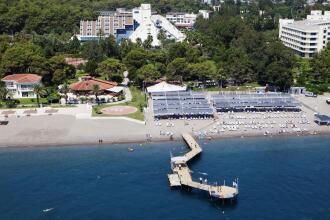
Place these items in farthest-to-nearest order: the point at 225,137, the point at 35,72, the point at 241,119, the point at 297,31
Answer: the point at 297,31, the point at 35,72, the point at 241,119, the point at 225,137

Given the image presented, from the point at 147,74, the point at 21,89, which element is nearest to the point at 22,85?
the point at 21,89

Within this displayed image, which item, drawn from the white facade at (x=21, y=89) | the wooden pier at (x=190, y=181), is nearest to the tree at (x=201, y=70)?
the white facade at (x=21, y=89)

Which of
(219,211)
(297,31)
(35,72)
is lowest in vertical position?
(219,211)

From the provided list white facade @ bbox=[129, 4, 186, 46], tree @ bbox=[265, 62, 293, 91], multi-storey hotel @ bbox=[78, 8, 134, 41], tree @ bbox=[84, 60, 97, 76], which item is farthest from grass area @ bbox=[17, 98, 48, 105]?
multi-storey hotel @ bbox=[78, 8, 134, 41]

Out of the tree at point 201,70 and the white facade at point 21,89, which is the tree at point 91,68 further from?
the tree at point 201,70

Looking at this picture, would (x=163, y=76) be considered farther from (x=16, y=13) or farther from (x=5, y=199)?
(x=16, y=13)

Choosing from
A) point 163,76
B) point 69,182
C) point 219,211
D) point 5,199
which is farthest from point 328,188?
point 163,76

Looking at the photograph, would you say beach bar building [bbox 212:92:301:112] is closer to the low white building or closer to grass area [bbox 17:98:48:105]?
grass area [bbox 17:98:48:105]
